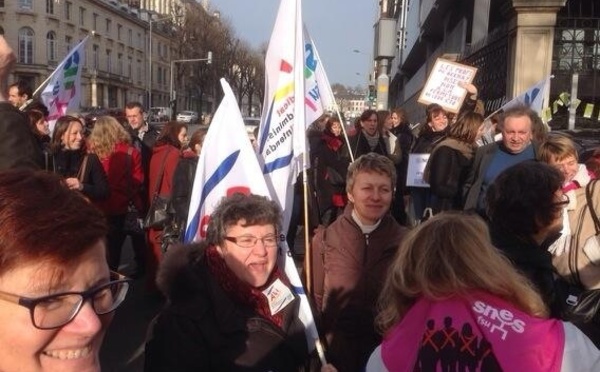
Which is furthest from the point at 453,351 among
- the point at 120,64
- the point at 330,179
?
the point at 120,64

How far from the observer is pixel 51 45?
224 ft

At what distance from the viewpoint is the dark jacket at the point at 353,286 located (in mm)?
3434

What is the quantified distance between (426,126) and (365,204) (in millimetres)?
4434

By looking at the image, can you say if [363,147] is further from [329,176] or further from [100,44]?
[100,44]

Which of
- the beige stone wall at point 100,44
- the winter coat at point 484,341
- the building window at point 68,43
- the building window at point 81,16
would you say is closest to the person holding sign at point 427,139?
the winter coat at point 484,341

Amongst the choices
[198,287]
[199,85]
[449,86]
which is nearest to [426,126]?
[449,86]

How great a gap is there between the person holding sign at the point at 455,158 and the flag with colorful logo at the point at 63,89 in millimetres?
5117

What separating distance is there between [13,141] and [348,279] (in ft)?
5.60

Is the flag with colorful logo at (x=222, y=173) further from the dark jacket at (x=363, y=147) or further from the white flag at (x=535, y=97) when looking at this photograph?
the dark jacket at (x=363, y=147)

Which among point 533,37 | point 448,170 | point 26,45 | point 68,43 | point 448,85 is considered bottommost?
point 448,170

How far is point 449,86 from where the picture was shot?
8109mm

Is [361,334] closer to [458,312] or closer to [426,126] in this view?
[458,312]

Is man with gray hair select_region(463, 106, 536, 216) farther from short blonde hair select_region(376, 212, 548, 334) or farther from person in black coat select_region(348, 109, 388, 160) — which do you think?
person in black coat select_region(348, 109, 388, 160)

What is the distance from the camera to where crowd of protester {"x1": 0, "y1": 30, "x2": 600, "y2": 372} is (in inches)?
55.2
